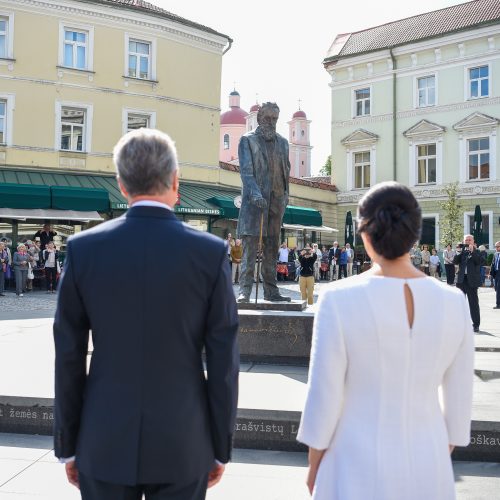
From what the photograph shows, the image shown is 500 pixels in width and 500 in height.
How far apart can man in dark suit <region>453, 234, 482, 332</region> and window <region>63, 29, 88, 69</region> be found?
1899cm

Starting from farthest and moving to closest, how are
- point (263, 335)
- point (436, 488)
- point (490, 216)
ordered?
point (490, 216) < point (263, 335) < point (436, 488)

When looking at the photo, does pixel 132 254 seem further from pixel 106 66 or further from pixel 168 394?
pixel 106 66

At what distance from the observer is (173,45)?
88.3ft

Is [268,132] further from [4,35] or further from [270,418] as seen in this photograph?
[4,35]

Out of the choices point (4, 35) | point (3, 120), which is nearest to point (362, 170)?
point (3, 120)

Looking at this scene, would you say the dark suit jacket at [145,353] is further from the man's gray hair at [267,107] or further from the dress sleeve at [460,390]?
the man's gray hair at [267,107]

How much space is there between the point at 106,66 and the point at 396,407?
25.7 m

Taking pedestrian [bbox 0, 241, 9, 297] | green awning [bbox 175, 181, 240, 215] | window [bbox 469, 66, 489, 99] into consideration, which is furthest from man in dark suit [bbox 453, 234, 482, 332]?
window [bbox 469, 66, 489, 99]

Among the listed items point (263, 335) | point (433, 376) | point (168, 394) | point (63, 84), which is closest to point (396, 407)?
point (433, 376)

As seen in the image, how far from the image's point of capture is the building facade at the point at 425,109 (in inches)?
1259

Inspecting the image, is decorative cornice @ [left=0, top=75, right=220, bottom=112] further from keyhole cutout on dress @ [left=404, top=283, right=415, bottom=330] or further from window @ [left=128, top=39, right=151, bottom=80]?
keyhole cutout on dress @ [left=404, top=283, right=415, bottom=330]

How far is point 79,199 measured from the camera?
2153cm

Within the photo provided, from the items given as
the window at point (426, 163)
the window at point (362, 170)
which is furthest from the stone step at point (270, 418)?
the window at point (362, 170)

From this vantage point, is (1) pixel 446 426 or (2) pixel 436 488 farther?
(1) pixel 446 426
